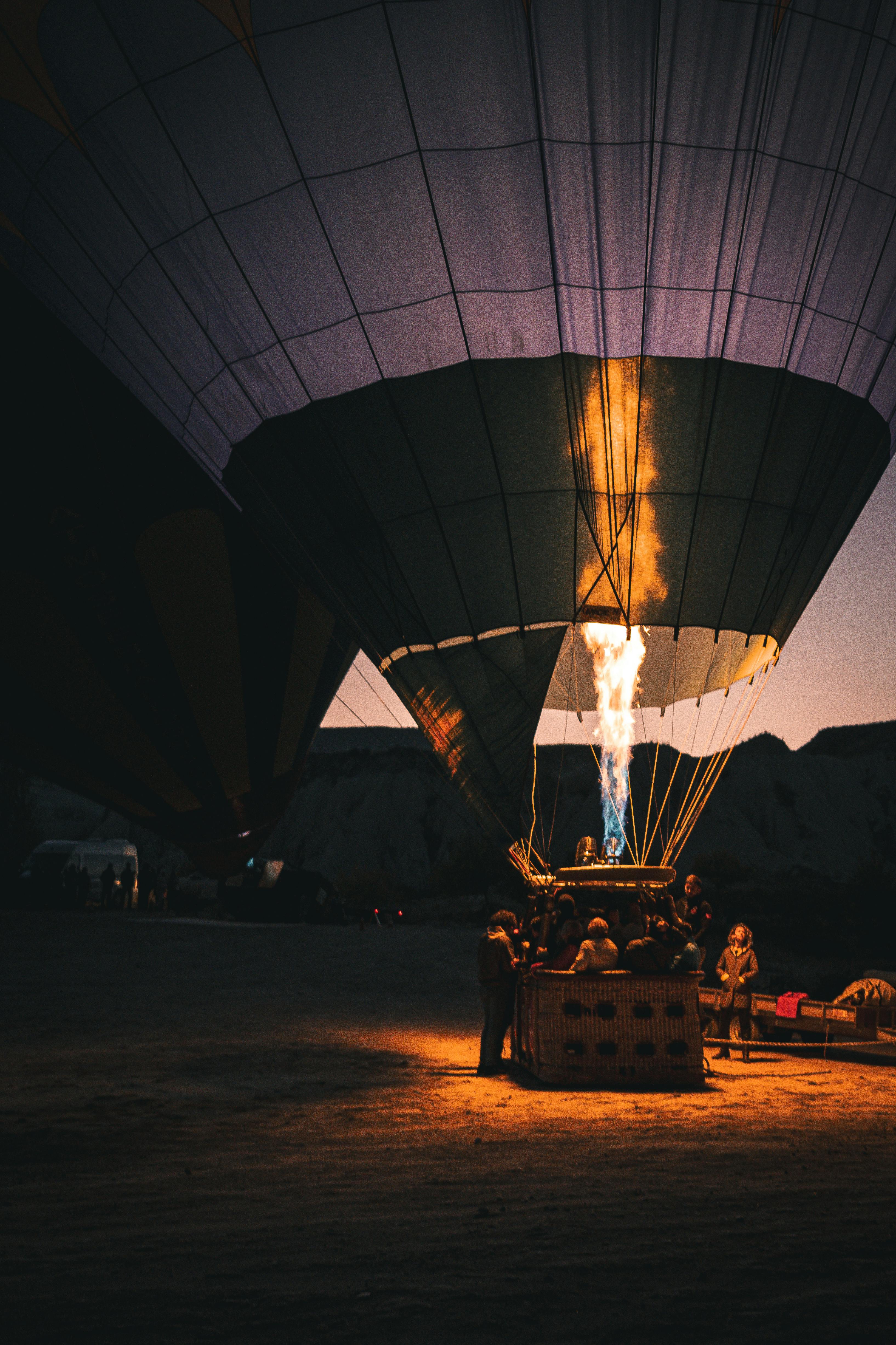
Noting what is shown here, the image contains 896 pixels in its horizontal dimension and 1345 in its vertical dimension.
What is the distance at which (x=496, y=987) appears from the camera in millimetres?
7508

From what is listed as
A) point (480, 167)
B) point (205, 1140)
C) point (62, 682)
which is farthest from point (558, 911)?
point (62, 682)

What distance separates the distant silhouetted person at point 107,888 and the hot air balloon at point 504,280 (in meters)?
17.1

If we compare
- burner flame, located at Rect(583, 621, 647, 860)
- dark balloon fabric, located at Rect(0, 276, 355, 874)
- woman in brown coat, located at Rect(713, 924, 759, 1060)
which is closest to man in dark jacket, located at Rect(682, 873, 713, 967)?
woman in brown coat, located at Rect(713, 924, 759, 1060)

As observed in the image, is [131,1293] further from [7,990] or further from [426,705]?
[7,990]

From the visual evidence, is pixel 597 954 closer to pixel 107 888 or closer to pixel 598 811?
pixel 107 888

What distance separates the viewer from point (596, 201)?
7961 mm

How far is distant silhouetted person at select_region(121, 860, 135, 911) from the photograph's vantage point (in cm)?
2580

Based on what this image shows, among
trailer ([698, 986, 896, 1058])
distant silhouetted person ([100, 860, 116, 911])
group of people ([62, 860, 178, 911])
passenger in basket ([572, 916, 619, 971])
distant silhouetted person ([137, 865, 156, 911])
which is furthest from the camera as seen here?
distant silhouetted person ([137, 865, 156, 911])

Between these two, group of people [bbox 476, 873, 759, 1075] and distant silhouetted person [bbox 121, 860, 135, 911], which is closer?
group of people [bbox 476, 873, 759, 1075]

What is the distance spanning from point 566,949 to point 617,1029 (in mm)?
663

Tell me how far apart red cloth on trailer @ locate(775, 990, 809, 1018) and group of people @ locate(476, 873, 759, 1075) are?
340 millimetres

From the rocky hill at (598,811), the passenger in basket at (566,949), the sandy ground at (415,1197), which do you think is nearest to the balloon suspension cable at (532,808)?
the passenger in basket at (566,949)

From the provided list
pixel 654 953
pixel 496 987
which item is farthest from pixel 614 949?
pixel 496 987

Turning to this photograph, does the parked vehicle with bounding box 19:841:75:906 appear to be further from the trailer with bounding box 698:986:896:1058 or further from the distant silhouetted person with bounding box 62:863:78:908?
the trailer with bounding box 698:986:896:1058
